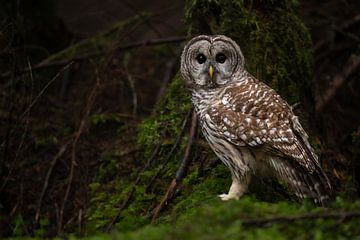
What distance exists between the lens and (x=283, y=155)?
14.9ft

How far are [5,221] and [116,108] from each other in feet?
8.32

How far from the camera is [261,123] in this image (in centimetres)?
470

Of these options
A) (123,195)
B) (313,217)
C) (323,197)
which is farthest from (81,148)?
(313,217)

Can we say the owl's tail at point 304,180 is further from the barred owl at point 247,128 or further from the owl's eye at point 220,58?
the owl's eye at point 220,58

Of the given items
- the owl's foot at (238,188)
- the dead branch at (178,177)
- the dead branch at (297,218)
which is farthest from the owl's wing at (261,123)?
the dead branch at (297,218)

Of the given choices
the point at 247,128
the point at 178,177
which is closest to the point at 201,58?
the point at 247,128

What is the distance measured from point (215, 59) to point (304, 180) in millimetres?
1260

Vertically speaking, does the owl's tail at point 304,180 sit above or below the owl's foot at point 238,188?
above

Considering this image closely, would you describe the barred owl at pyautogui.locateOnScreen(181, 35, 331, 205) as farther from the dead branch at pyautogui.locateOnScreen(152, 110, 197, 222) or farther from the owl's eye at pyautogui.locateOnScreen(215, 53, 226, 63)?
the dead branch at pyautogui.locateOnScreen(152, 110, 197, 222)

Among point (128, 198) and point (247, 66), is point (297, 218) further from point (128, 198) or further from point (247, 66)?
point (247, 66)

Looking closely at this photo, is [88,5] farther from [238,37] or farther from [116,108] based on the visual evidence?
[238,37]

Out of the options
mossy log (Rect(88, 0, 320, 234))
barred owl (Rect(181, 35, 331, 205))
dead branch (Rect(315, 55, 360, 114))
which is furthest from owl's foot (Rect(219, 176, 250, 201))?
dead branch (Rect(315, 55, 360, 114))

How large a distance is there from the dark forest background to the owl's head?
0.73 meters

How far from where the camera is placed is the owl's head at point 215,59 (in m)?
5.09
